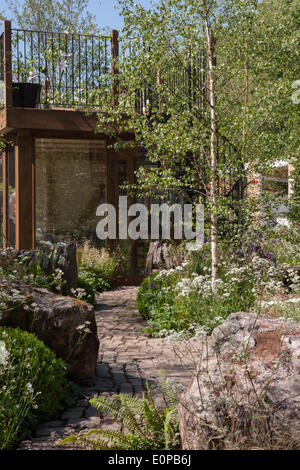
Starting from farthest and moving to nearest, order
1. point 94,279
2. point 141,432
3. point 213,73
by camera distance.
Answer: point 94,279
point 213,73
point 141,432

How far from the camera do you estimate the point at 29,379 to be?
4.08m

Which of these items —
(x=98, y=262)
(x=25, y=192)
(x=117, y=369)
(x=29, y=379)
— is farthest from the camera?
(x=25, y=192)

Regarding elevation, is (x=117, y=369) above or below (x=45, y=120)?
below

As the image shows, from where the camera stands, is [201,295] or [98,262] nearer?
[201,295]

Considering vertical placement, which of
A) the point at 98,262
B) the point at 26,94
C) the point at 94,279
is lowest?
the point at 94,279

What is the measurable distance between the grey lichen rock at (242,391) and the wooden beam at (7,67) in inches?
348

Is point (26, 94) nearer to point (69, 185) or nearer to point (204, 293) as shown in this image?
point (69, 185)

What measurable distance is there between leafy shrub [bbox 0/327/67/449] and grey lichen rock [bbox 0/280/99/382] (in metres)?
0.27

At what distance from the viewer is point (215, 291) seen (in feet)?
24.0

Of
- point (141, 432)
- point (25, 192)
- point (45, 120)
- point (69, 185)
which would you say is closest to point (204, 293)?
point (141, 432)

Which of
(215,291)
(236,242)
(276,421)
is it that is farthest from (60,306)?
(236,242)

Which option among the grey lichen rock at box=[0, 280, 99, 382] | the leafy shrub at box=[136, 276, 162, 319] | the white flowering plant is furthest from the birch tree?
the grey lichen rock at box=[0, 280, 99, 382]

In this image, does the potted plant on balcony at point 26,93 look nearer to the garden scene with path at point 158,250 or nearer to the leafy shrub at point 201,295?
the garden scene with path at point 158,250

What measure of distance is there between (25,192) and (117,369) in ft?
23.5
